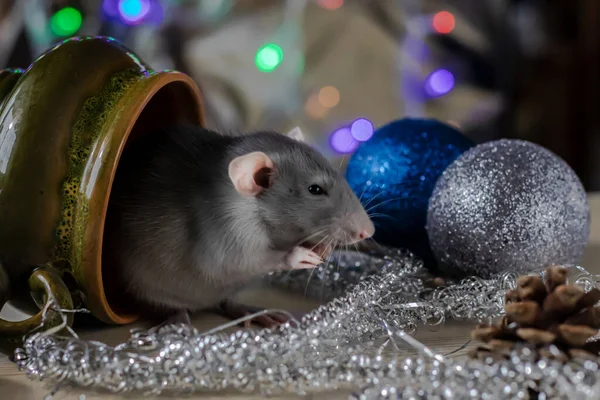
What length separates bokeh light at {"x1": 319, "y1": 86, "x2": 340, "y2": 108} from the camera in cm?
272

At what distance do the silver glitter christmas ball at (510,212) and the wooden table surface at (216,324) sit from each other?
0.11m

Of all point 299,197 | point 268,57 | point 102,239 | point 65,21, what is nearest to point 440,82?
point 268,57

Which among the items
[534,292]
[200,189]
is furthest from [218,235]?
[534,292]

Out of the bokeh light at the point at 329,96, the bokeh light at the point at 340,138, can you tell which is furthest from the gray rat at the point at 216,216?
the bokeh light at the point at 329,96

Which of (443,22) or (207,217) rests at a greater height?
(443,22)

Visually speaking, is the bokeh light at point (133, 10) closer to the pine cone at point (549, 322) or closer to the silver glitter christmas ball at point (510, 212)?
the silver glitter christmas ball at point (510, 212)

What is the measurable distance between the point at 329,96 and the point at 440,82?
447 millimetres

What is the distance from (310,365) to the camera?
567 mm

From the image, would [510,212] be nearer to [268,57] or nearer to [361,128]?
[361,128]

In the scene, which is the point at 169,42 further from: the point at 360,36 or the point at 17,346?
the point at 17,346

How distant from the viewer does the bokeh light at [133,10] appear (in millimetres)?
→ 2363

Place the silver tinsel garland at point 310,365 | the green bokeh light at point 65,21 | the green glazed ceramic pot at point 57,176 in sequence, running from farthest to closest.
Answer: the green bokeh light at point 65,21, the green glazed ceramic pot at point 57,176, the silver tinsel garland at point 310,365

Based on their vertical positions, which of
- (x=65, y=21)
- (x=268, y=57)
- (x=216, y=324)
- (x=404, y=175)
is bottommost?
(x=216, y=324)

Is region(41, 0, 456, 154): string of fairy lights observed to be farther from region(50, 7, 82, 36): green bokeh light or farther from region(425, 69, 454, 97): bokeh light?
region(50, 7, 82, 36): green bokeh light
